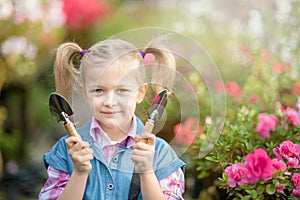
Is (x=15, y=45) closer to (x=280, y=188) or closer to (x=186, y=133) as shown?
(x=186, y=133)

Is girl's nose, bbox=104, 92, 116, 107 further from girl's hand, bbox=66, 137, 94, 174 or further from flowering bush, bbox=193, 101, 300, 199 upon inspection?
flowering bush, bbox=193, 101, 300, 199

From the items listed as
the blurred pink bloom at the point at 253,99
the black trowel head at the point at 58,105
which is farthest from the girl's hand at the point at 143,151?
the blurred pink bloom at the point at 253,99

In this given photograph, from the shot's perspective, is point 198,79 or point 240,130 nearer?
point 240,130

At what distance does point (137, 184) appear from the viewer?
1.93 meters

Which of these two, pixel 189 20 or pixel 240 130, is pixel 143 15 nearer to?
pixel 189 20

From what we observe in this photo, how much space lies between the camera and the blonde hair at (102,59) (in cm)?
187

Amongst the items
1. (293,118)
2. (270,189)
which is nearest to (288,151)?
(270,189)

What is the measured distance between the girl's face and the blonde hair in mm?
34

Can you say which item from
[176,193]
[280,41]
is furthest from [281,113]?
[280,41]

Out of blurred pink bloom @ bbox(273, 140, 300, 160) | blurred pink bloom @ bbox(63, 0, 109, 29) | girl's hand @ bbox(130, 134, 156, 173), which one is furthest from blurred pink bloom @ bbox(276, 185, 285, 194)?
blurred pink bloom @ bbox(63, 0, 109, 29)

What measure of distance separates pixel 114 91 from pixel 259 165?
483 millimetres

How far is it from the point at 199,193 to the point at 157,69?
3.60 ft

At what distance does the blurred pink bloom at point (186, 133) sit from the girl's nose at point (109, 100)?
0.27 metres

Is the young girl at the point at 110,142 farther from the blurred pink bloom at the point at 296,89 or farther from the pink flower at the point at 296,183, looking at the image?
the blurred pink bloom at the point at 296,89
